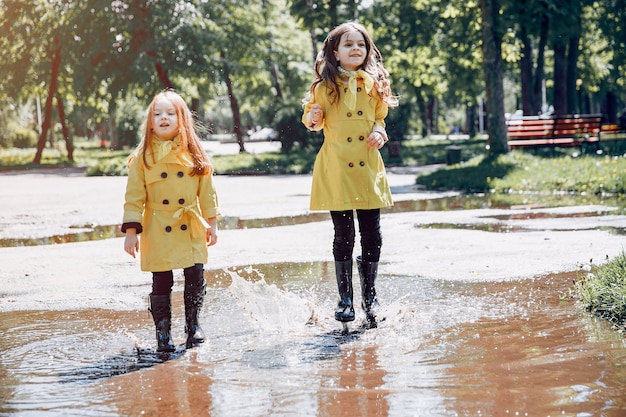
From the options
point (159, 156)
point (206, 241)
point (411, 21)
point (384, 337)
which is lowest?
point (384, 337)

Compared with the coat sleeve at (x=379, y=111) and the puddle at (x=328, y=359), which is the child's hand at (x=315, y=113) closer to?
the coat sleeve at (x=379, y=111)

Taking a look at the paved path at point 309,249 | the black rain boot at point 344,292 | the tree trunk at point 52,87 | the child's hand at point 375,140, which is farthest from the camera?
the tree trunk at point 52,87

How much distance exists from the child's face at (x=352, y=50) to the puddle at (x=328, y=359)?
148 cm

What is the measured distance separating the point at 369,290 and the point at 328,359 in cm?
105

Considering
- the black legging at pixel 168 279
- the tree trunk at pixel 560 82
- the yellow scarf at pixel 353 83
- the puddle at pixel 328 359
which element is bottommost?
the puddle at pixel 328 359

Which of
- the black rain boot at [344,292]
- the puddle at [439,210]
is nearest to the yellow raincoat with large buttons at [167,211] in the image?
the black rain boot at [344,292]

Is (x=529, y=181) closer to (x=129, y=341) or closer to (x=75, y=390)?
(x=129, y=341)

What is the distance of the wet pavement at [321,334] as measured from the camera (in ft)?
12.4

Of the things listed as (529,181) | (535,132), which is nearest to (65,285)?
(529,181)

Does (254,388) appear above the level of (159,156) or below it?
below

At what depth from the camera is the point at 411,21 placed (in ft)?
101

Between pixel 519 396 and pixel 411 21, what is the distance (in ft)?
92.5

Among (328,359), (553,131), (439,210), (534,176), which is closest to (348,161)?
(328,359)

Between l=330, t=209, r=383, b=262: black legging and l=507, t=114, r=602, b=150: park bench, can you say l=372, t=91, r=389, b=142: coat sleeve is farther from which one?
l=507, t=114, r=602, b=150: park bench
